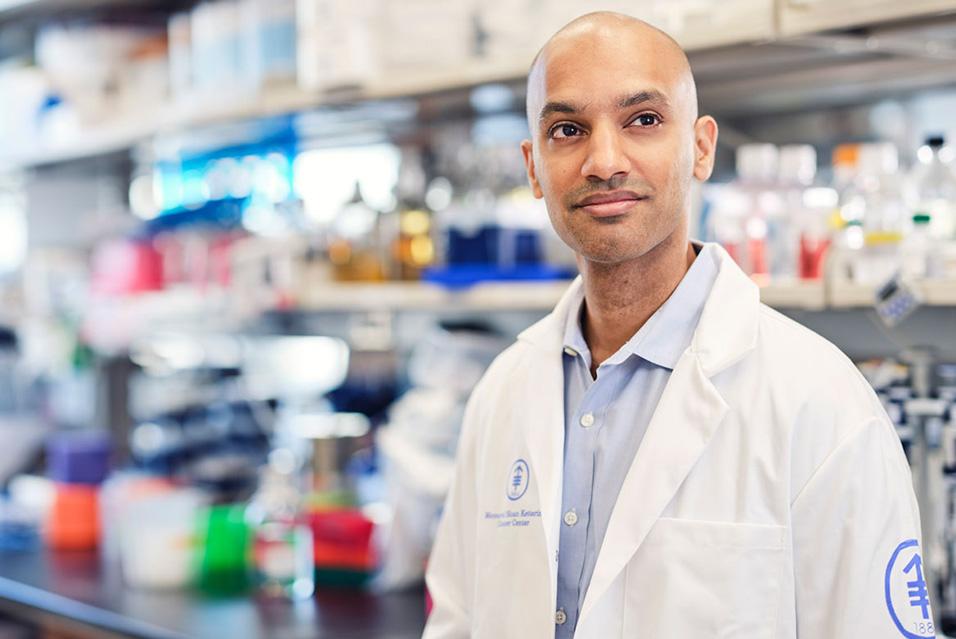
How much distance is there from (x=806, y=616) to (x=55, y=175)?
11.3ft

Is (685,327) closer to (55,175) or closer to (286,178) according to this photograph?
(286,178)

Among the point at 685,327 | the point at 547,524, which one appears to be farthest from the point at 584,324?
the point at 547,524

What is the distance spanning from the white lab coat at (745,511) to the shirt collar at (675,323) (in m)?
0.03

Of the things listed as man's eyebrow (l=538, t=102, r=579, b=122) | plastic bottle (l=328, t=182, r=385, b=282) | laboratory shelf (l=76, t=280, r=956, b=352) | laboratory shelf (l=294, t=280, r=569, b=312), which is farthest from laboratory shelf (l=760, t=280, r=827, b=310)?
plastic bottle (l=328, t=182, r=385, b=282)

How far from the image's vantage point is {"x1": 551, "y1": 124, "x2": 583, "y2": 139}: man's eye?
144 centimetres

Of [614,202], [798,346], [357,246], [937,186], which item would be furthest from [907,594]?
[357,246]

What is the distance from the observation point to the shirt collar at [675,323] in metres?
1.47

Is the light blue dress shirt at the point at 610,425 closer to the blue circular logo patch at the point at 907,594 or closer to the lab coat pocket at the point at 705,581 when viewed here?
the lab coat pocket at the point at 705,581

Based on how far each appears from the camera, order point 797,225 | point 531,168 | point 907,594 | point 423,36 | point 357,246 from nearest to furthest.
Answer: point 907,594
point 531,168
point 797,225
point 423,36
point 357,246

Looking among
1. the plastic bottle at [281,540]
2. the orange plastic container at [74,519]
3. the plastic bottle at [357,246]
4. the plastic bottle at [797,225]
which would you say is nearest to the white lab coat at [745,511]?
the plastic bottle at [797,225]

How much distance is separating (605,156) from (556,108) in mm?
102

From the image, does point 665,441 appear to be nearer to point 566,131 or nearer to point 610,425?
point 610,425

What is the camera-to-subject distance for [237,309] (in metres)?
2.89

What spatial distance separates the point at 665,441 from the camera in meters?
1.38
